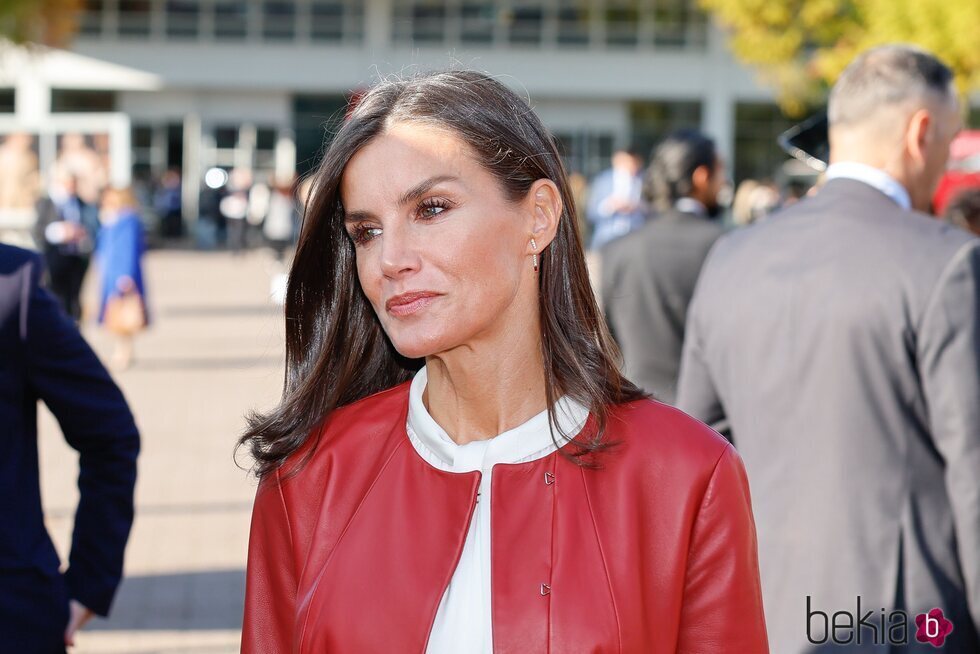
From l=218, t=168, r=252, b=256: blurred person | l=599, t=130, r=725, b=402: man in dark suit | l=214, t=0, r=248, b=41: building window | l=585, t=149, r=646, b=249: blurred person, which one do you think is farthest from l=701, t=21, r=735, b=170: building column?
l=599, t=130, r=725, b=402: man in dark suit

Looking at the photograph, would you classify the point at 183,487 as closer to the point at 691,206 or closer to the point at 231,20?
the point at 691,206

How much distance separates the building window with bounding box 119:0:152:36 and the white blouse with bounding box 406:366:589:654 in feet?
137

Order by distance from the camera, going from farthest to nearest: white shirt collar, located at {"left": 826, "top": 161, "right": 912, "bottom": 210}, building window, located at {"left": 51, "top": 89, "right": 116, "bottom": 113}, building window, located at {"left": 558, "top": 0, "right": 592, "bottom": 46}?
building window, located at {"left": 558, "top": 0, "right": 592, "bottom": 46} → building window, located at {"left": 51, "top": 89, "right": 116, "bottom": 113} → white shirt collar, located at {"left": 826, "top": 161, "right": 912, "bottom": 210}

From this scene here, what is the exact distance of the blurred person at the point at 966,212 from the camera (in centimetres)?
591

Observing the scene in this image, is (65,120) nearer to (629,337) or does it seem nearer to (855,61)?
(629,337)

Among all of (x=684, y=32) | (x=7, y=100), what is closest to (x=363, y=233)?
(x=684, y=32)

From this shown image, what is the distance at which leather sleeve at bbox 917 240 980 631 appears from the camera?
10.2 feet

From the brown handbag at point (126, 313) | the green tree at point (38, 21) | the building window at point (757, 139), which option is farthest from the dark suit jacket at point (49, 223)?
the building window at point (757, 139)

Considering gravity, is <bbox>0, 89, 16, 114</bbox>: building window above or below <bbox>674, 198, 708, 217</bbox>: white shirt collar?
below

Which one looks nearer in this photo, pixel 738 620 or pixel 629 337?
pixel 738 620

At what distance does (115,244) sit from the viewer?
1377 centimetres

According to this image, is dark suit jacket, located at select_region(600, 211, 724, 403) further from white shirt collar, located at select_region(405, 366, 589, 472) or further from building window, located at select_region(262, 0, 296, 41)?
building window, located at select_region(262, 0, 296, 41)

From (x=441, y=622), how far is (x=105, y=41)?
4218 centimetres

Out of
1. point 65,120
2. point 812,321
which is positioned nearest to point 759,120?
point 65,120
